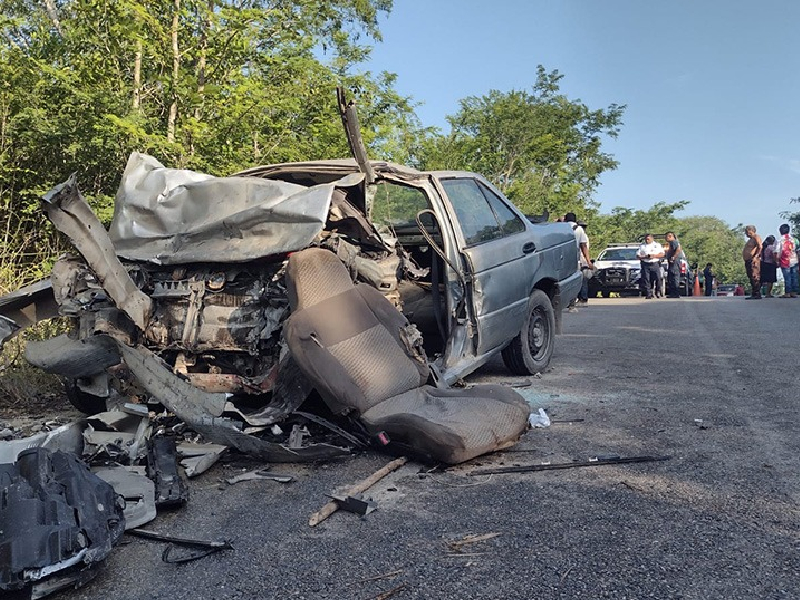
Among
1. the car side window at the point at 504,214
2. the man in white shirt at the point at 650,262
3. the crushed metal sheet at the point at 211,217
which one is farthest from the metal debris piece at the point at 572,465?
the man in white shirt at the point at 650,262

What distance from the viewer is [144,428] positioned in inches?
171

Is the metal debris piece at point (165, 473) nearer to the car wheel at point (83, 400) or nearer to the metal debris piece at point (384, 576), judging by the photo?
the metal debris piece at point (384, 576)

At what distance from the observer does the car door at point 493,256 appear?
5.72 meters

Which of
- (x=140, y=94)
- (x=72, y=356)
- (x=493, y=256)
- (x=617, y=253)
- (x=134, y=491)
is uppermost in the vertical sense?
(x=140, y=94)

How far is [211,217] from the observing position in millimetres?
4988

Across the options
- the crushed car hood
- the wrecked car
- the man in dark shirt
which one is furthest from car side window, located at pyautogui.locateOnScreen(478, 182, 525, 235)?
the man in dark shirt

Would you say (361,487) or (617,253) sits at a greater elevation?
(617,253)

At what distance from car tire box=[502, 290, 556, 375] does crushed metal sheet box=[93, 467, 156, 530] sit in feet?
12.4

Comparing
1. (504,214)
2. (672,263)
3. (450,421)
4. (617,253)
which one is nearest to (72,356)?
(450,421)

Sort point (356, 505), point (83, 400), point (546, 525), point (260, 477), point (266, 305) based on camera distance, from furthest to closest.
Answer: point (83, 400) → point (266, 305) → point (260, 477) → point (356, 505) → point (546, 525)

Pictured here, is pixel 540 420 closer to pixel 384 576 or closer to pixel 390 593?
pixel 384 576

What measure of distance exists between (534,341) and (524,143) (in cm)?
2250

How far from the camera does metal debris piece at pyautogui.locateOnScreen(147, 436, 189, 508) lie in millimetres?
3416

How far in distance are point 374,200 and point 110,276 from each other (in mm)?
2274
